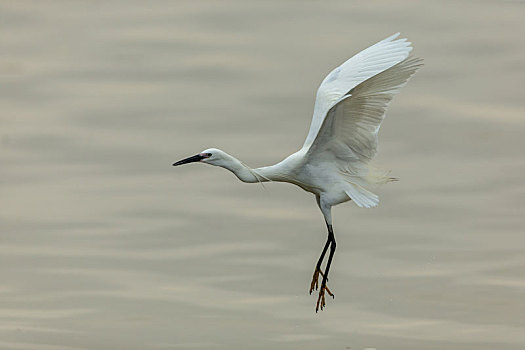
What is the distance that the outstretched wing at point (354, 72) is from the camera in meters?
12.4

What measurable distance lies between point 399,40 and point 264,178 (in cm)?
185

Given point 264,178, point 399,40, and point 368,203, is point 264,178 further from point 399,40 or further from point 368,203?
point 399,40

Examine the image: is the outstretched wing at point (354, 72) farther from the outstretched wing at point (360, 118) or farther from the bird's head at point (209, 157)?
the bird's head at point (209, 157)

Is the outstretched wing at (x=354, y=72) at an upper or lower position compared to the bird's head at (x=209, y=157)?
upper

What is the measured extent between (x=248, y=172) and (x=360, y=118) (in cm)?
119

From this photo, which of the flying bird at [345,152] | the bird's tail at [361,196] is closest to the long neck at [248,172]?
the flying bird at [345,152]

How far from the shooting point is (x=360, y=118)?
41.4ft

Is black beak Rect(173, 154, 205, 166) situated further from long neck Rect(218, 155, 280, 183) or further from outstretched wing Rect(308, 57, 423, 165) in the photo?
outstretched wing Rect(308, 57, 423, 165)

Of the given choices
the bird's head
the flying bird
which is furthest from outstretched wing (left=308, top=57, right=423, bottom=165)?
the bird's head

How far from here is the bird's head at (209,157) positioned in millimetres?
12602

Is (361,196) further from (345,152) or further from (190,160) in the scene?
(190,160)

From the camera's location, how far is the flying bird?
489 inches

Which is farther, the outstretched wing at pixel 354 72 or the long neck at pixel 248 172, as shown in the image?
the long neck at pixel 248 172

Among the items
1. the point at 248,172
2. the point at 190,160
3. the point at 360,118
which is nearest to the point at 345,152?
the point at 360,118
